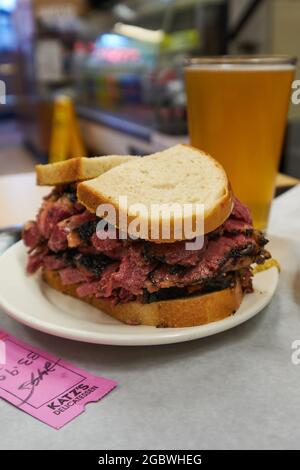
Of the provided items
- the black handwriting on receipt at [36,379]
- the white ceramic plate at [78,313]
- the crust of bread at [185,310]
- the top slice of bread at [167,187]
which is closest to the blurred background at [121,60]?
the top slice of bread at [167,187]

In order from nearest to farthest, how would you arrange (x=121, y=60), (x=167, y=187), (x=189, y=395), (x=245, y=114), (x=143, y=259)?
1. (x=189, y=395)
2. (x=143, y=259)
3. (x=167, y=187)
4. (x=245, y=114)
5. (x=121, y=60)

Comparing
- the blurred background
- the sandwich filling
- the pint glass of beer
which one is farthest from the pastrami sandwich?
the blurred background

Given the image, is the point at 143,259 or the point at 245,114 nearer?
the point at 143,259

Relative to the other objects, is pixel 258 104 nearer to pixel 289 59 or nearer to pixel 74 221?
pixel 289 59

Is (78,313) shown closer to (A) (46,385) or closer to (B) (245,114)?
(A) (46,385)

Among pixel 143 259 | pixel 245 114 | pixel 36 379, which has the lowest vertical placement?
pixel 36 379

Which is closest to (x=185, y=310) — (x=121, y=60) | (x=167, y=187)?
(x=167, y=187)

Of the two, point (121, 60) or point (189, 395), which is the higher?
point (121, 60)

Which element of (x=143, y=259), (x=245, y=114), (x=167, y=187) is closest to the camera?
(x=143, y=259)
